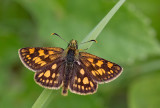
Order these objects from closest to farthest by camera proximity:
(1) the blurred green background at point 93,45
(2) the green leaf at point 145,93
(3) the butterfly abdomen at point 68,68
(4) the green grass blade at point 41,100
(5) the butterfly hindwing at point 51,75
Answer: (4) the green grass blade at point 41,100 → (5) the butterfly hindwing at point 51,75 → (3) the butterfly abdomen at point 68,68 → (2) the green leaf at point 145,93 → (1) the blurred green background at point 93,45

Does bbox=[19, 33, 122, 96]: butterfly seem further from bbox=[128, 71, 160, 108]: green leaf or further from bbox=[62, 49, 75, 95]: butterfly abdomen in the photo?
bbox=[128, 71, 160, 108]: green leaf

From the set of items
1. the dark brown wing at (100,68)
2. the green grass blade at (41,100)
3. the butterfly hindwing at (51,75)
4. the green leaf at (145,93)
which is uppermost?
the green leaf at (145,93)

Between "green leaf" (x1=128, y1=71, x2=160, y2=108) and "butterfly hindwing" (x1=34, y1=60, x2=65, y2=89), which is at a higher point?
"green leaf" (x1=128, y1=71, x2=160, y2=108)

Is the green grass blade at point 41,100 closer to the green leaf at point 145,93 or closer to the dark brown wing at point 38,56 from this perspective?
the dark brown wing at point 38,56

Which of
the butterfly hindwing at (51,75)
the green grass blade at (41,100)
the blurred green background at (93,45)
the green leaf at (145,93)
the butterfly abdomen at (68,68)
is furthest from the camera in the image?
the blurred green background at (93,45)

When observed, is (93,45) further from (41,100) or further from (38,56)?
(41,100)

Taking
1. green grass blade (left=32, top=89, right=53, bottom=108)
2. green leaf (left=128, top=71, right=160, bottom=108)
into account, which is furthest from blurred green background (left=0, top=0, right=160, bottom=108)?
green grass blade (left=32, top=89, right=53, bottom=108)

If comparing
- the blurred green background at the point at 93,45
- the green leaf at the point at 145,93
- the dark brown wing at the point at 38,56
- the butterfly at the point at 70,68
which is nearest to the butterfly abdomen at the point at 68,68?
the butterfly at the point at 70,68
